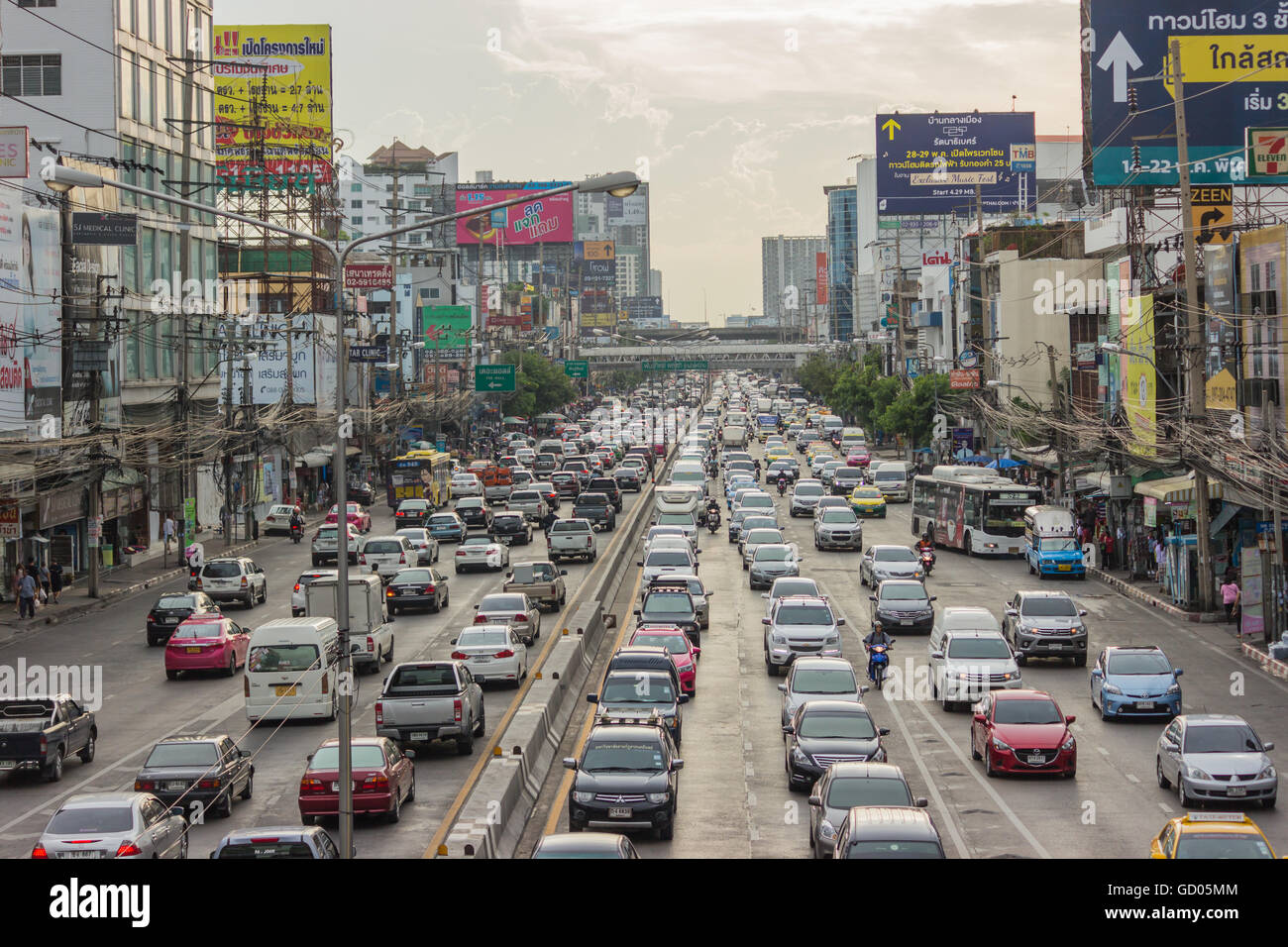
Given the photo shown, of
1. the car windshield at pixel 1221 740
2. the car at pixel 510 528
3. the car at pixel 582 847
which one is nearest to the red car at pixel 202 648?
the car windshield at pixel 1221 740

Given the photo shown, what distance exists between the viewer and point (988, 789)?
25016mm

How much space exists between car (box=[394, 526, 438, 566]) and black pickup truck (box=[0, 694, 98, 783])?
91.4 feet

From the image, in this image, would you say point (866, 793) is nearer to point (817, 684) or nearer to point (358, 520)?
point (817, 684)

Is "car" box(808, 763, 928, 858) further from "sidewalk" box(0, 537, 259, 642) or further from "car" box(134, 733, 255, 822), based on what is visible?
"sidewalk" box(0, 537, 259, 642)

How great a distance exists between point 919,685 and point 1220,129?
38835 mm

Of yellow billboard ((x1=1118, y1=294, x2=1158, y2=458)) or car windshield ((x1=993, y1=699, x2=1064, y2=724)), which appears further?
yellow billboard ((x1=1118, y1=294, x2=1158, y2=458))

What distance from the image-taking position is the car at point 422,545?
2228 inches

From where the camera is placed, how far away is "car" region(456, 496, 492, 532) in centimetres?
7044

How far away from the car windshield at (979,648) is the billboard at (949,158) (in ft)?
309

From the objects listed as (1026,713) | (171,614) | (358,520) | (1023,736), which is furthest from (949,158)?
(1023,736)

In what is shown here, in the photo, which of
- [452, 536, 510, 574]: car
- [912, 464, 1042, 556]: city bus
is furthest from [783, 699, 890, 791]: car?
[912, 464, 1042, 556]: city bus

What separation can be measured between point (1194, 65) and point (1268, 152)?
46.0 feet

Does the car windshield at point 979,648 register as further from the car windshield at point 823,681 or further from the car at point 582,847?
the car at point 582,847
